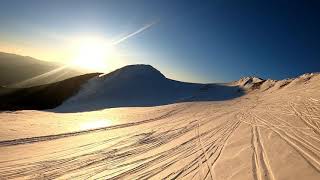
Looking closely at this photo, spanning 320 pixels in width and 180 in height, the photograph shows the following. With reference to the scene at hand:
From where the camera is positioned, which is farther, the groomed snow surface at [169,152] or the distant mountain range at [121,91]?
the distant mountain range at [121,91]

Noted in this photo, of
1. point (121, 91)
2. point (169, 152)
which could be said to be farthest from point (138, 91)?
point (169, 152)

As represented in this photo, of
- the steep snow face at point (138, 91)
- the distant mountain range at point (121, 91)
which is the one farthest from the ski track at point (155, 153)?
the steep snow face at point (138, 91)

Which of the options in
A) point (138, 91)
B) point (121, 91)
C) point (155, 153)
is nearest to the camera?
point (155, 153)

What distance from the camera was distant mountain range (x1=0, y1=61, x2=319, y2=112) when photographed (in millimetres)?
38312

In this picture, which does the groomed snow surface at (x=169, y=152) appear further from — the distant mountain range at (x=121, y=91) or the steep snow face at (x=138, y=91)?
the steep snow face at (x=138, y=91)

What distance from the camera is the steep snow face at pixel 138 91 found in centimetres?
4038

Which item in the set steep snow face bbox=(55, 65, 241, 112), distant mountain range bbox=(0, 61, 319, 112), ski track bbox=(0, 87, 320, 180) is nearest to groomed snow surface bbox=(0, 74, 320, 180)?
ski track bbox=(0, 87, 320, 180)

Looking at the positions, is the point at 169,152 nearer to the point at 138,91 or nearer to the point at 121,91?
the point at 121,91

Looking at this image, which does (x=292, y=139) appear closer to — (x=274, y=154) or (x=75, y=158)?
(x=274, y=154)

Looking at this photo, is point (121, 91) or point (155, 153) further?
point (121, 91)

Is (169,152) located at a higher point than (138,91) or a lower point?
lower

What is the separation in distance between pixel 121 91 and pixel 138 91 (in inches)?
118

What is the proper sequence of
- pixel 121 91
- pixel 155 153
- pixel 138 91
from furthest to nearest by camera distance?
pixel 138 91
pixel 121 91
pixel 155 153

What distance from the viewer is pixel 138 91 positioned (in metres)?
47.8
